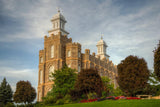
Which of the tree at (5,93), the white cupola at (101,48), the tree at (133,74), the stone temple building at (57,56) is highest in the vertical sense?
the white cupola at (101,48)

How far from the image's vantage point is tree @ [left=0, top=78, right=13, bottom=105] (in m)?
41.9

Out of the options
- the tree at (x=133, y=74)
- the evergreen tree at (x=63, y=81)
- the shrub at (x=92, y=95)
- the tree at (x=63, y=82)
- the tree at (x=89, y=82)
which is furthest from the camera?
the evergreen tree at (x=63, y=81)

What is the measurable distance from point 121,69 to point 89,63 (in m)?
22.8

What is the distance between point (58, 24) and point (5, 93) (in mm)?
19879

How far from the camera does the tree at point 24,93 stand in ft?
121

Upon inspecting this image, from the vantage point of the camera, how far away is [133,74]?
24422 mm

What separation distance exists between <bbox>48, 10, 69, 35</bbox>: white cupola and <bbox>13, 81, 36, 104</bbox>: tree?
17.2m

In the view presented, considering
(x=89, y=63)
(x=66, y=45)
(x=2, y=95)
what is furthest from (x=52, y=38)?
(x=2, y=95)

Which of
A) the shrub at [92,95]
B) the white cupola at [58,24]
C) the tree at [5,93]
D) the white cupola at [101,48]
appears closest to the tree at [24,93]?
the tree at [5,93]

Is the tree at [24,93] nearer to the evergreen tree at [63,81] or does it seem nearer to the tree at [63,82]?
the tree at [63,82]

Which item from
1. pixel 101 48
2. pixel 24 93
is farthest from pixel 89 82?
pixel 101 48

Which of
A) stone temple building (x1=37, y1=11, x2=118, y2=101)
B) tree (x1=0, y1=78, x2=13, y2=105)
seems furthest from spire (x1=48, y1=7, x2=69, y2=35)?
tree (x1=0, y1=78, x2=13, y2=105)

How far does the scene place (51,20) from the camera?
172 ft

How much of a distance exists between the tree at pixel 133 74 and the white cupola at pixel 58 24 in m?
28.0
